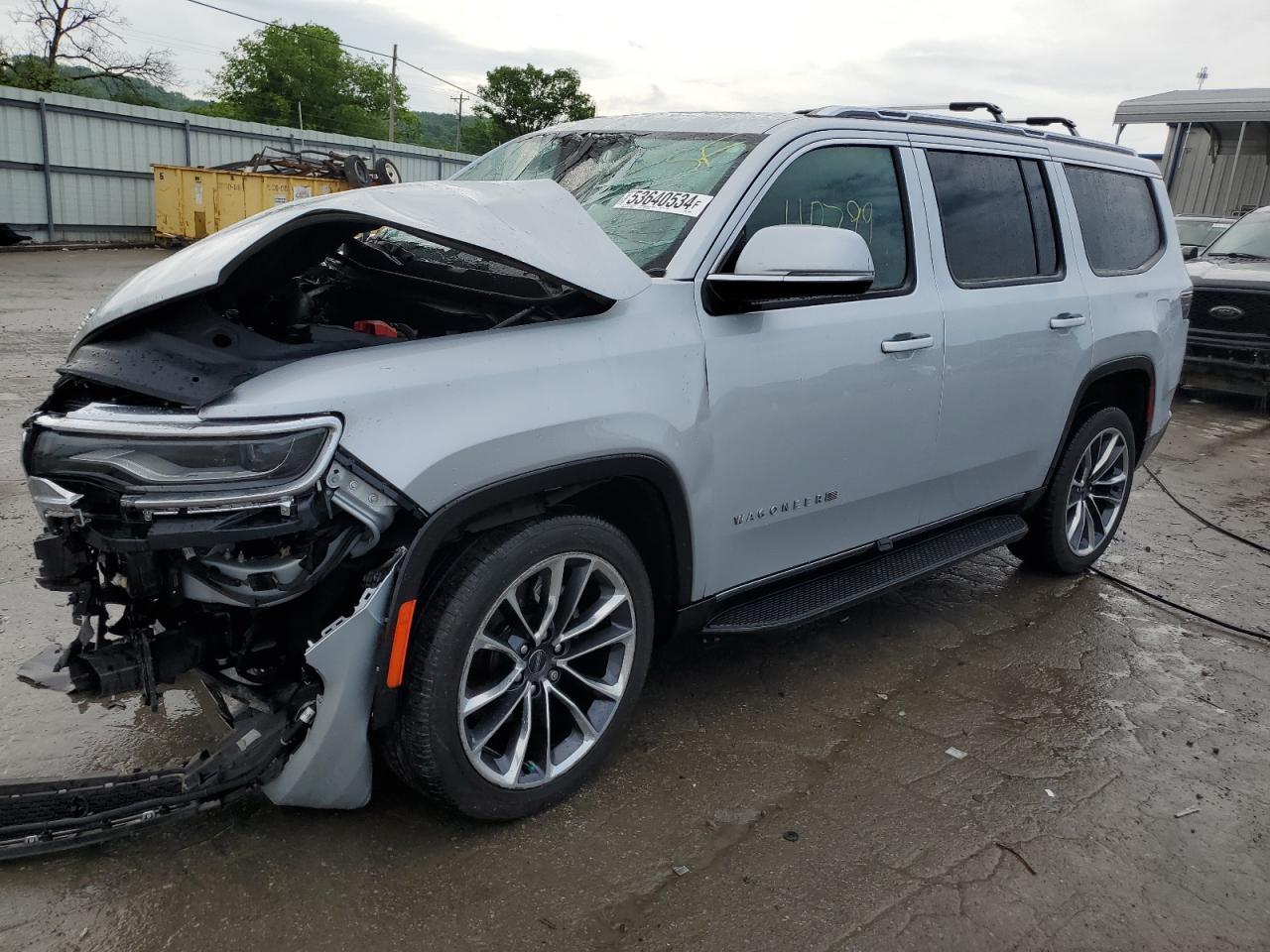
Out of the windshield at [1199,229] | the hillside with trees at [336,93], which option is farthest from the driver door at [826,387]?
the hillside with trees at [336,93]

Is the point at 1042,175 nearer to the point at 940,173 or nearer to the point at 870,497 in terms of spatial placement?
the point at 940,173

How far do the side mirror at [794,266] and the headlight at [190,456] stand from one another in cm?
129

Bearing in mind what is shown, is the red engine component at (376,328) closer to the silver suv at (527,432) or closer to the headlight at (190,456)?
the silver suv at (527,432)

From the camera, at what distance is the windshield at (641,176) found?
3.16 meters

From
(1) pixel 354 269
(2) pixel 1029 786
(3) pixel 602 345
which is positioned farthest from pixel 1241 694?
(1) pixel 354 269

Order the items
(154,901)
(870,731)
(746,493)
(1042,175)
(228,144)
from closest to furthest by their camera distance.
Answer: (154,901) < (746,493) < (870,731) < (1042,175) < (228,144)

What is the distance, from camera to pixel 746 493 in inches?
124

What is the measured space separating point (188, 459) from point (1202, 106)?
1906 cm

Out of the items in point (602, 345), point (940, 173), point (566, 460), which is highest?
point (940, 173)

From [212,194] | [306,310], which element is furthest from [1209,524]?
[212,194]

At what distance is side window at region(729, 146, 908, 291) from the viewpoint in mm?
3301

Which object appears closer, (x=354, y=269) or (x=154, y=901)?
(x=154, y=901)

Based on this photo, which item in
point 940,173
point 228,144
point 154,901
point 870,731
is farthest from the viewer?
point 228,144

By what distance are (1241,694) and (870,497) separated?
1.78 meters
